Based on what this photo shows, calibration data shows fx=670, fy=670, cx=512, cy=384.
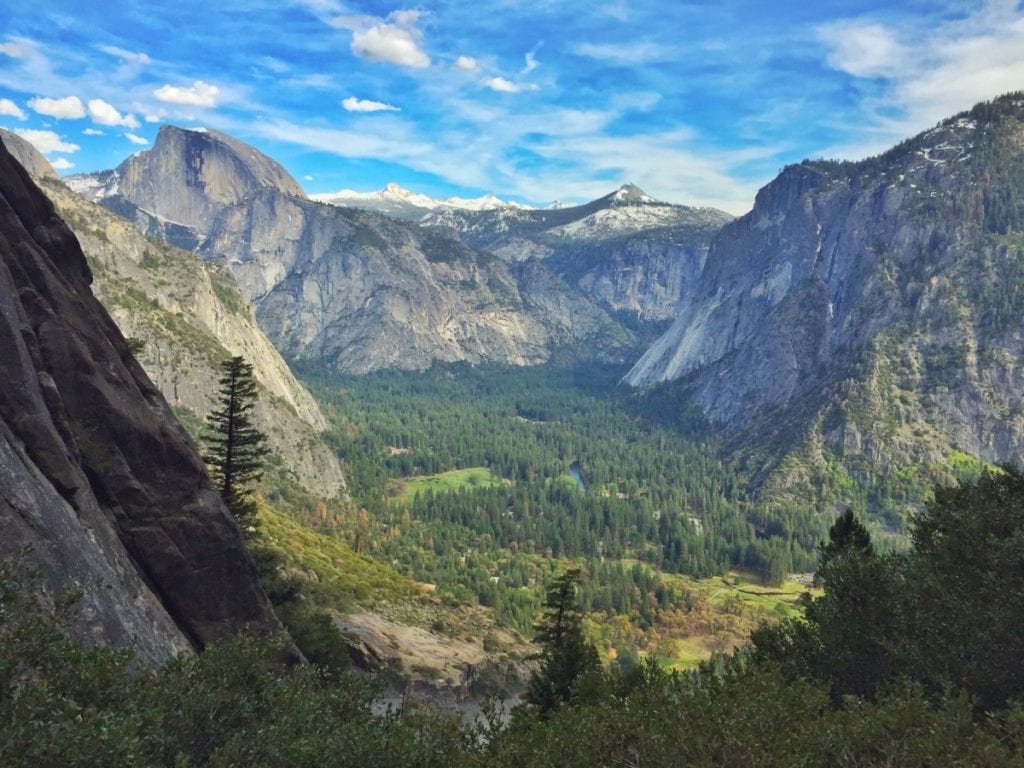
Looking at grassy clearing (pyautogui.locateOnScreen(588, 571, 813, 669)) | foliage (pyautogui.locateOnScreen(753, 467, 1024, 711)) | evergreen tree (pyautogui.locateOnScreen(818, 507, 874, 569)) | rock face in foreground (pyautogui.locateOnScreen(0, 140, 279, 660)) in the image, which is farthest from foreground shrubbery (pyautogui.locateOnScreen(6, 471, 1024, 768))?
grassy clearing (pyautogui.locateOnScreen(588, 571, 813, 669))

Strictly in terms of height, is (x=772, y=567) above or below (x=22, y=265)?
below

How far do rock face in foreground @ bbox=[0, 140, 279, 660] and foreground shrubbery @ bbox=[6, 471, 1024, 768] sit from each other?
4.27 metres

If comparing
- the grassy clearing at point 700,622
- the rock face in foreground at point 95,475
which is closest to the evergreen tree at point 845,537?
the rock face in foreground at point 95,475

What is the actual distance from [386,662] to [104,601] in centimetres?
4017

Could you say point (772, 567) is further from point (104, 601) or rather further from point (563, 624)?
point (104, 601)

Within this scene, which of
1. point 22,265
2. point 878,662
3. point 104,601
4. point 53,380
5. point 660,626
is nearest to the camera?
point 104,601

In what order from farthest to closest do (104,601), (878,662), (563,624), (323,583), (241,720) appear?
(323,583), (563,624), (878,662), (104,601), (241,720)

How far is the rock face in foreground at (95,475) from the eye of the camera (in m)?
24.1

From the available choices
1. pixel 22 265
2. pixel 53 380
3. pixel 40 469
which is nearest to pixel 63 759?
pixel 40 469

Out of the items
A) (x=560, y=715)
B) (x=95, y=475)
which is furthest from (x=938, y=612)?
(x=95, y=475)

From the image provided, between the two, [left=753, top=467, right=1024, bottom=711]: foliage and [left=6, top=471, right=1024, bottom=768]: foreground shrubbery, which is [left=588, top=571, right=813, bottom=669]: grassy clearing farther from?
[left=6, top=471, right=1024, bottom=768]: foreground shrubbery

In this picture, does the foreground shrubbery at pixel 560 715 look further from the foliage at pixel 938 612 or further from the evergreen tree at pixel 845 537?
the evergreen tree at pixel 845 537

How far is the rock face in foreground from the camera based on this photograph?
950 inches

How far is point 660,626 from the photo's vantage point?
136250mm
